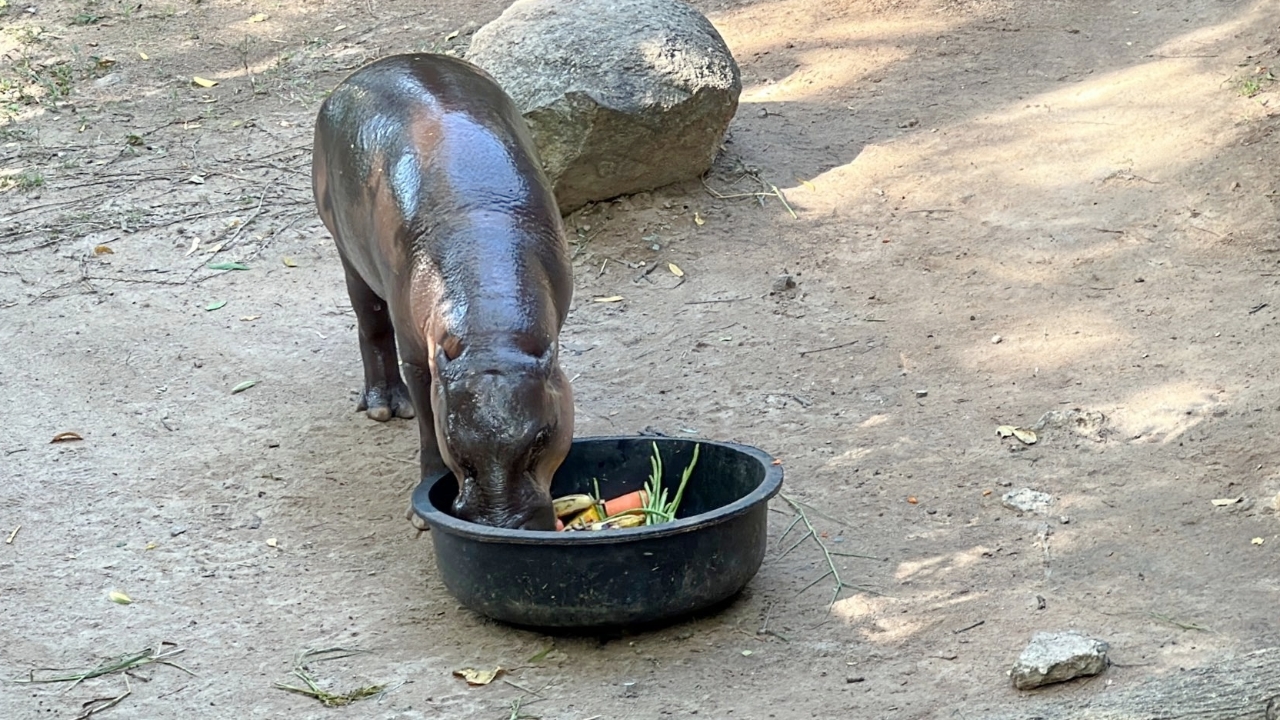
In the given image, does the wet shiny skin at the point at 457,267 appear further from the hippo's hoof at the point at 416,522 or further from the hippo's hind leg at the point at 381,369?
the hippo's hoof at the point at 416,522

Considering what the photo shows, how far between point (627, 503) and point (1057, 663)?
6.18 ft

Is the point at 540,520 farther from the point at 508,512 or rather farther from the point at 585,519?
the point at 585,519

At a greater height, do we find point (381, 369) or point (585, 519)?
point (585, 519)

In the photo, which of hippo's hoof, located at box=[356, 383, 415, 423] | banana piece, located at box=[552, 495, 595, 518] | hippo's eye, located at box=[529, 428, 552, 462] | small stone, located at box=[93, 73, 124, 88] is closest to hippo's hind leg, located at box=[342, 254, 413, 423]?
hippo's hoof, located at box=[356, 383, 415, 423]

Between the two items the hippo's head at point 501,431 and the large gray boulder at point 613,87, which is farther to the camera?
the large gray boulder at point 613,87

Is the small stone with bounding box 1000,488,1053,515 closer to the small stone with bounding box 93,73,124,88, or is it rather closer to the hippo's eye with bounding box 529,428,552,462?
the hippo's eye with bounding box 529,428,552,462

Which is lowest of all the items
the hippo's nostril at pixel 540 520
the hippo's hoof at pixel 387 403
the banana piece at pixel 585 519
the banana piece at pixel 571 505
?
the hippo's hoof at pixel 387 403

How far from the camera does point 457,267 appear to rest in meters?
5.47

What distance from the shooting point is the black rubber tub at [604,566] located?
4891 millimetres

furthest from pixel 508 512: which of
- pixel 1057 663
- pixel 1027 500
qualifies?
pixel 1027 500

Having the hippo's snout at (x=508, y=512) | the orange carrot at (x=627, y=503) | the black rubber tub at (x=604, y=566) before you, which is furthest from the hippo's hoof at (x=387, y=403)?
the hippo's snout at (x=508, y=512)

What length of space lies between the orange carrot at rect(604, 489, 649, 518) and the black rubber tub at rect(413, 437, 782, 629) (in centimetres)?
65

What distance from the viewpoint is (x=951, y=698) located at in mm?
4598

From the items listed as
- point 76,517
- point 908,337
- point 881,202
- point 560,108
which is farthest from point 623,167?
point 76,517
